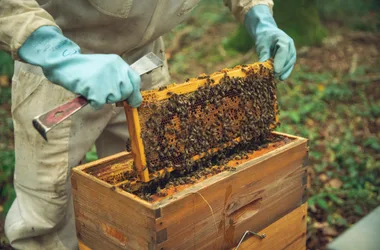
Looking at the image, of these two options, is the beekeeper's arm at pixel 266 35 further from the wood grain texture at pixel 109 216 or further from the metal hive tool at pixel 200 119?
the wood grain texture at pixel 109 216

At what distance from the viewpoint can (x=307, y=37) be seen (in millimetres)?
7602

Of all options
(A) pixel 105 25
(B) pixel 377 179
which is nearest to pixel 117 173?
(A) pixel 105 25

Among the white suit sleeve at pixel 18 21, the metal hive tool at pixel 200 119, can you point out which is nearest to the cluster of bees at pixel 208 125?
the metal hive tool at pixel 200 119

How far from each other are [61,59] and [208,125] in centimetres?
76

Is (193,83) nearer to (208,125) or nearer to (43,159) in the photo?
(208,125)

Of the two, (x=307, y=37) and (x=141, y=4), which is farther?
(x=307, y=37)

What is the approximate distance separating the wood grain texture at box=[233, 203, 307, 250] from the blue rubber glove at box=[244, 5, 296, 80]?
2.66 feet

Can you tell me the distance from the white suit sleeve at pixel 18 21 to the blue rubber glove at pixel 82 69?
3 cm

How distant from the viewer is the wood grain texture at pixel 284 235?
86.3 inches

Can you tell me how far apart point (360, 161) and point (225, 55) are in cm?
332

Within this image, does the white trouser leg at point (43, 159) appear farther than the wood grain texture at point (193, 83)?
Yes

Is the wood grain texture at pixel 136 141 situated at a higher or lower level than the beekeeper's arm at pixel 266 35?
lower

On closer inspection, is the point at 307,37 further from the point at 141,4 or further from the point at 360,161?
the point at 141,4

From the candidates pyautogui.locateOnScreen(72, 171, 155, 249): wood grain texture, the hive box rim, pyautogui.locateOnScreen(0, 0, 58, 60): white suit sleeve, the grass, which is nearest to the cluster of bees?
the hive box rim
